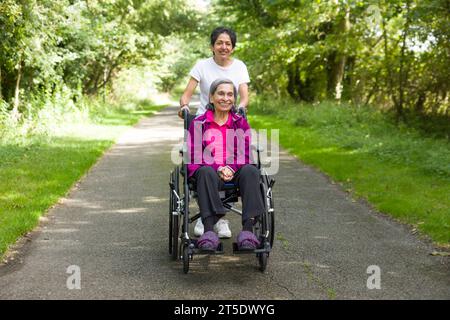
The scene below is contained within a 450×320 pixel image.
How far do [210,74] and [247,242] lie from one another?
1866 millimetres

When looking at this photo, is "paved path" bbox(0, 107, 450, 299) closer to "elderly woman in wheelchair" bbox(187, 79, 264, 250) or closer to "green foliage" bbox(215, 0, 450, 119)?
"elderly woman in wheelchair" bbox(187, 79, 264, 250)

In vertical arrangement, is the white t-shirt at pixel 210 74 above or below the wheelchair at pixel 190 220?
above

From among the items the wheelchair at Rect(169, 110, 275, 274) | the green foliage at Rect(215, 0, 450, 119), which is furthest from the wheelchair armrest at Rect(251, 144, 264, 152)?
the green foliage at Rect(215, 0, 450, 119)

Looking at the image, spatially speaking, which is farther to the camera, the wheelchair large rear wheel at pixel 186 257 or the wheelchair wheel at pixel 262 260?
the wheelchair wheel at pixel 262 260

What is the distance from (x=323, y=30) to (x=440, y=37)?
7742 millimetres

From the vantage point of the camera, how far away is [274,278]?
4375 millimetres

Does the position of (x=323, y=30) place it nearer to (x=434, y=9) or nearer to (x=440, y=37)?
(x=440, y=37)

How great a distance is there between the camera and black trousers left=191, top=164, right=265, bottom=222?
175 inches

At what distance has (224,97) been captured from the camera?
487 centimetres

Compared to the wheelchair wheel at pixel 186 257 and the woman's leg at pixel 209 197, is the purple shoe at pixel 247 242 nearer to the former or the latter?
the woman's leg at pixel 209 197

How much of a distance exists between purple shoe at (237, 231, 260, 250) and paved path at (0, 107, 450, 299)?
261 mm

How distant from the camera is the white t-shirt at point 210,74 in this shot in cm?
541

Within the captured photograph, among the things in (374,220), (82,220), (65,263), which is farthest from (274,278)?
(82,220)

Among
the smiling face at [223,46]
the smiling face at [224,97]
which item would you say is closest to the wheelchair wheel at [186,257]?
the smiling face at [224,97]
